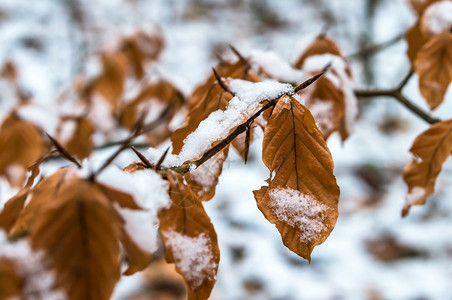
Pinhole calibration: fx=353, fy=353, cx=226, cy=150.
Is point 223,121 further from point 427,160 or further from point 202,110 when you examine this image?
point 427,160

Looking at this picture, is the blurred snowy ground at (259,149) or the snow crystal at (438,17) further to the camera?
the blurred snowy ground at (259,149)

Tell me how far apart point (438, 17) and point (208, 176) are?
1.84ft

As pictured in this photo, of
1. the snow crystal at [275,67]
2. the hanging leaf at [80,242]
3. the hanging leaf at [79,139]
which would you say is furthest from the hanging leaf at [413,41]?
the hanging leaf at [79,139]

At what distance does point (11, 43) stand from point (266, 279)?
3.24 metres

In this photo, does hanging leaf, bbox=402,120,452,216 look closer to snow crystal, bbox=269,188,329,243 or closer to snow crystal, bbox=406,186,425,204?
snow crystal, bbox=406,186,425,204

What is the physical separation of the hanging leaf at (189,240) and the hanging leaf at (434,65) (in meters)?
0.51

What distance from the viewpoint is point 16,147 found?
97 cm

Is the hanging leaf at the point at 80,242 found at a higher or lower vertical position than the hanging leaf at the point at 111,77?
lower

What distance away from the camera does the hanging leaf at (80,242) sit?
25 centimetres

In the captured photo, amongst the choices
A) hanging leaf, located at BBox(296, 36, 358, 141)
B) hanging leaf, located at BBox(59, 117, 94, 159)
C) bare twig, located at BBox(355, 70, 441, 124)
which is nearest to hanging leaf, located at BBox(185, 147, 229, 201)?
hanging leaf, located at BBox(296, 36, 358, 141)

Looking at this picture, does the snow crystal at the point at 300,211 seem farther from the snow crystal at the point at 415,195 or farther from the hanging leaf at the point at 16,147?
the hanging leaf at the point at 16,147

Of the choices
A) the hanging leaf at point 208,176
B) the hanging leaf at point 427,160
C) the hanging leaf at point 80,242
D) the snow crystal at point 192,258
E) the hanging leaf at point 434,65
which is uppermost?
the hanging leaf at point 434,65

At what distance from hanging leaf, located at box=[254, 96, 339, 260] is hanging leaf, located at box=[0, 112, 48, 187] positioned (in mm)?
831

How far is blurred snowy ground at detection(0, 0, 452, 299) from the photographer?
2.02m
